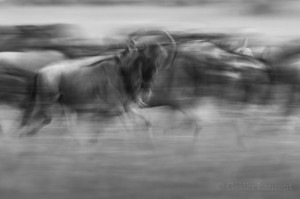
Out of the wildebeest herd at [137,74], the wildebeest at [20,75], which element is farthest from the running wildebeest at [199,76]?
the wildebeest at [20,75]

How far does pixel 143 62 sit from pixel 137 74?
9 centimetres

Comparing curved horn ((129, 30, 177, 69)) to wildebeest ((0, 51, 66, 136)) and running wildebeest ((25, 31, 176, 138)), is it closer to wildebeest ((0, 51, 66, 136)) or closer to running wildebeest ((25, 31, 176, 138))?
running wildebeest ((25, 31, 176, 138))

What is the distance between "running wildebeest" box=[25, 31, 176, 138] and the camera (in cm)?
383

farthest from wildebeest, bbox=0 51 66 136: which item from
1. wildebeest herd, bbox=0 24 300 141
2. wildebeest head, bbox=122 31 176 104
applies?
wildebeest head, bbox=122 31 176 104

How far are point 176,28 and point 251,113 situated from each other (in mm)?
793

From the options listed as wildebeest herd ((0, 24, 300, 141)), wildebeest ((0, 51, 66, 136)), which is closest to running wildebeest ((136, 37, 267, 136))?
wildebeest herd ((0, 24, 300, 141))

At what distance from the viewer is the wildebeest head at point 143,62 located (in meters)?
3.82

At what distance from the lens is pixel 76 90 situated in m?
3.87

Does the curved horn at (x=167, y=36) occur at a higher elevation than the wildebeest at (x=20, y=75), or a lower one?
higher

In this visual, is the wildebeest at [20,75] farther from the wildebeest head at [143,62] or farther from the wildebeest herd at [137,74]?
the wildebeest head at [143,62]

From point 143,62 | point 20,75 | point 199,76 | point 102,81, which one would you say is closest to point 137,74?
point 143,62

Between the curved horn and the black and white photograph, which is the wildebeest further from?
the curved horn

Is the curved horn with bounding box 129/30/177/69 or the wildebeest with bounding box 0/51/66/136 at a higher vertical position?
the curved horn with bounding box 129/30/177/69

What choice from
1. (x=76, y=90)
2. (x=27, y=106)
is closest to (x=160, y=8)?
(x=76, y=90)
